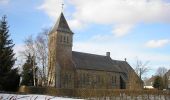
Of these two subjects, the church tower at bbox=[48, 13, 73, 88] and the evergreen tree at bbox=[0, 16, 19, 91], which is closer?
the evergreen tree at bbox=[0, 16, 19, 91]

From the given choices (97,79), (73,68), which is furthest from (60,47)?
(97,79)

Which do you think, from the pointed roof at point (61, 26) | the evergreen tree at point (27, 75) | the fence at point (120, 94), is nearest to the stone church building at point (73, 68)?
the pointed roof at point (61, 26)

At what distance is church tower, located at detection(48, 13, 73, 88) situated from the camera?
62.6 metres

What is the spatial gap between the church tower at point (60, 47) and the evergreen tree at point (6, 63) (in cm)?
1576

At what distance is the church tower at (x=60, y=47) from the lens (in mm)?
62562

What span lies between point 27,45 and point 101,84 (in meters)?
22.3

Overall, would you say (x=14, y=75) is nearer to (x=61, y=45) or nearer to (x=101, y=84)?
(x=61, y=45)

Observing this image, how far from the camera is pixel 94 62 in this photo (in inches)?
2844

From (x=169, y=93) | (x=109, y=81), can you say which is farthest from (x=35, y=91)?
(x=109, y=81)

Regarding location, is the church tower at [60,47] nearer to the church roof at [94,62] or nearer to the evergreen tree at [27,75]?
the church roof at [94,62]

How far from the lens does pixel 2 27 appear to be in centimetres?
4503

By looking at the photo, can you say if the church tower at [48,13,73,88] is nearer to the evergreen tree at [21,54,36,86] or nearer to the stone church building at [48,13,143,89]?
the stone church building at [48,13,143,89]

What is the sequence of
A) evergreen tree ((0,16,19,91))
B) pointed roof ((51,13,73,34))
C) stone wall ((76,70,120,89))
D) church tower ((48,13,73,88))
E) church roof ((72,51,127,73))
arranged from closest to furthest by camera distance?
evergreen tree ((0,16,19,91))
church tower ((48,13,73,88))
stone wall ((76,70,120,89))
pointed roof ((51,13,73,34))
church roof ((72,51,127,73))

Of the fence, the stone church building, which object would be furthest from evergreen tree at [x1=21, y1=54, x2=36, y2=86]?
the fence
